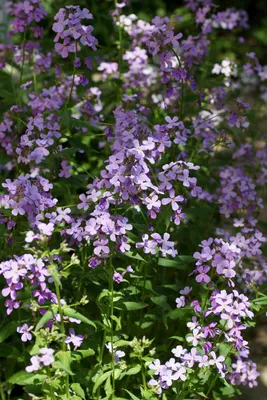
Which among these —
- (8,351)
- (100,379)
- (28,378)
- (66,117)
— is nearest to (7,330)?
(8,351)

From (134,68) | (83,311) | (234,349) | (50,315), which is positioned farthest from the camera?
(134,68)

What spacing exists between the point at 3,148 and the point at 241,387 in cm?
146

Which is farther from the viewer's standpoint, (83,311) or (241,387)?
(241,387)

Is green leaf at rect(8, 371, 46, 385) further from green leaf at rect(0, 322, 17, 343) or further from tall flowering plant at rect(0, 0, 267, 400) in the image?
green leaf at rect(0, 322, 17, 343)

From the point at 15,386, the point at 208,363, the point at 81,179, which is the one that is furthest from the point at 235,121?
the point at 15,386

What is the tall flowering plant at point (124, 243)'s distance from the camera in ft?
7.47

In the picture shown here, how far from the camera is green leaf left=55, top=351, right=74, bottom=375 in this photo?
2.14 m

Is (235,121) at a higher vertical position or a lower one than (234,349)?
higher

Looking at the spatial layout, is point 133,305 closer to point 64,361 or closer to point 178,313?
point 178,313

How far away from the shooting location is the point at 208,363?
2.28 m

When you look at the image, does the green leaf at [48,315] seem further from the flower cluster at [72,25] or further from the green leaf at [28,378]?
the flower cluster at [72,25]

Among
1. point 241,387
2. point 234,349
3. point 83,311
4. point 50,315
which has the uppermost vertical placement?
point 50,315

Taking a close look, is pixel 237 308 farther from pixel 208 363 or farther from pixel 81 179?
pixel 81 179

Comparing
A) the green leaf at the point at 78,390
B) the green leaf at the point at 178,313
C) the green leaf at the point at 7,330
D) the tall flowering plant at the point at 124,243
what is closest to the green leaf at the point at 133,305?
the tall flowering plant at the point at 124,243
